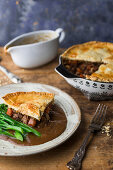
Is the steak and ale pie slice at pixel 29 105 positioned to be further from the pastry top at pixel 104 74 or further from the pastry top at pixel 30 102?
the pastry top at pixel 104 74

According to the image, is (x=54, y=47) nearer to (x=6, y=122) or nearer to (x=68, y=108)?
(x=68, y=108)

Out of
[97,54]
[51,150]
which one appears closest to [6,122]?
[51,150]

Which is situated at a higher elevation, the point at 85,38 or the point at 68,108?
the point at 68,108

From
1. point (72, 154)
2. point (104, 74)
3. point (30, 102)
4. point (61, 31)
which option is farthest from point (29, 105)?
point (61, 31)

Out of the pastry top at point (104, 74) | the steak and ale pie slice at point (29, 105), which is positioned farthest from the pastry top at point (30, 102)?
the pastry top at point (104, 74)

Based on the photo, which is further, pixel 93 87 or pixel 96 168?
pixel 93 87

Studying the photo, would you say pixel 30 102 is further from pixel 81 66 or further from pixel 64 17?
pixel 64 17

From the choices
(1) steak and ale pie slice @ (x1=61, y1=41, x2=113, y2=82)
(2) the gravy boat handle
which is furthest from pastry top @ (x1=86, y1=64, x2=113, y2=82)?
(2) the gravy boat handle
